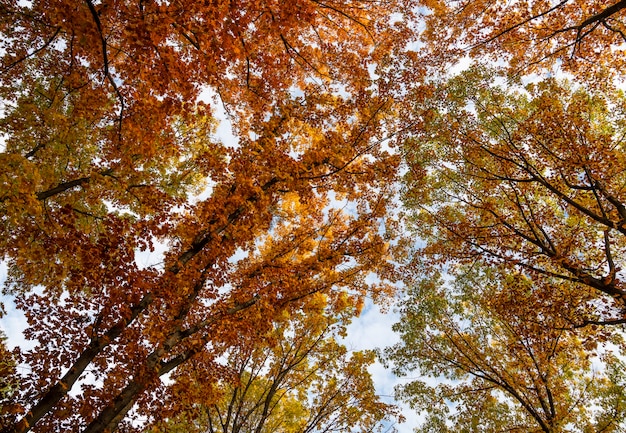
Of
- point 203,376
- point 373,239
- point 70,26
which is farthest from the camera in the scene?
point 373,239

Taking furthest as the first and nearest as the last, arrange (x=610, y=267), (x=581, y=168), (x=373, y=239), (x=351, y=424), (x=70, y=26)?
(x=351, y=424)
(x=373, y=239)
(x=581, y=168)
(x=610, y=267)
(x=70, y=26)

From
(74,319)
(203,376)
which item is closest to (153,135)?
(74,319)

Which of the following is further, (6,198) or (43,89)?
(43,89)

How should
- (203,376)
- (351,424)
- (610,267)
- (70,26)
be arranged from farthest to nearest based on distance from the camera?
1. (351,424)
2. (203,376)
3. (610,267)
4. (70,26)

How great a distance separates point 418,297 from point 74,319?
8.29 m

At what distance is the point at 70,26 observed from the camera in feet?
13.1

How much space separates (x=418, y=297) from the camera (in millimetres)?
9633

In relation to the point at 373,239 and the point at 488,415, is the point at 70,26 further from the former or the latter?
the point at 488,415

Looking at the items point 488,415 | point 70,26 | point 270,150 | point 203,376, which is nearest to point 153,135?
point 70,26

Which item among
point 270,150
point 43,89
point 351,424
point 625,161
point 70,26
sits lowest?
point 351,424

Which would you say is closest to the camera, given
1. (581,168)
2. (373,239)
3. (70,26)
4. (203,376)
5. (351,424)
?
(70,26)

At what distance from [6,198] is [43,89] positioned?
15.2ft

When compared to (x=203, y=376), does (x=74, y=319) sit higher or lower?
higher

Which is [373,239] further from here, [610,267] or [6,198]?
[6,198]
